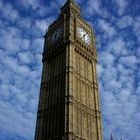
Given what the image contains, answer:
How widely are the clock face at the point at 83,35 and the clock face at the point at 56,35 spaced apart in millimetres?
3890

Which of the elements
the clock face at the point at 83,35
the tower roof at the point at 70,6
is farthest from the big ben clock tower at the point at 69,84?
the tower roof at the point at 70,6

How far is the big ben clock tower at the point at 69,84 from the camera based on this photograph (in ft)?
154

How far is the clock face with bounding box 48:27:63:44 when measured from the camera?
60331 millimetres

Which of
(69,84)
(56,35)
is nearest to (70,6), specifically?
(56,35)

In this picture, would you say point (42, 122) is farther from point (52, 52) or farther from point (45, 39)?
point (45, 39)

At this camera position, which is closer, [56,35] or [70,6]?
[56,35]

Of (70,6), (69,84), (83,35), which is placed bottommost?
(69,84)

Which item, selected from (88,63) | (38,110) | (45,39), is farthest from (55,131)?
(45,39)

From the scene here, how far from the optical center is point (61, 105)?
160 feet

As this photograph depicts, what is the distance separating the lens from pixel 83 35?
201 ft

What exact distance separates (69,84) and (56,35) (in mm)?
15727

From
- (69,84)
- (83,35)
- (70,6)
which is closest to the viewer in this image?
(69,84)

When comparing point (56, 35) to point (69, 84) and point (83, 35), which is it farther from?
point (69, 84)

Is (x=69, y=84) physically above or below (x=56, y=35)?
below
